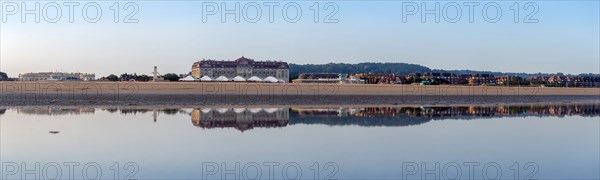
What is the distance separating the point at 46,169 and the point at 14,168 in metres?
0.55

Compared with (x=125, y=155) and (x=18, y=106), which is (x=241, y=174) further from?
(x=18, y=106)

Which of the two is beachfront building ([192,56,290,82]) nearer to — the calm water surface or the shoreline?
the shoreline

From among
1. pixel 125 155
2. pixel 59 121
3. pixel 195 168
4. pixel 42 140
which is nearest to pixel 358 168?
pixel 195 168

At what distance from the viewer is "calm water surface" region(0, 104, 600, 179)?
9.36 metres

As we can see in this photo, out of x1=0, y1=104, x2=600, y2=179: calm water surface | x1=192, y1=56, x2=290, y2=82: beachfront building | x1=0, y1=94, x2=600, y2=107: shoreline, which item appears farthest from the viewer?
x1=192, y1=56, x2=290, y2=82: beachfront building

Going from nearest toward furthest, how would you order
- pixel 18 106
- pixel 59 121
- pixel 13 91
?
1. pixel 59 121
2. pixel 18 106
3. pixel 13 91

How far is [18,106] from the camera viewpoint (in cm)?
2645

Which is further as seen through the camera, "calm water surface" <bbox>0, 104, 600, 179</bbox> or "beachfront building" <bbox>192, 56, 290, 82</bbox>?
"beachfront building" <bbox>192, 56, 290, 82</bbox>

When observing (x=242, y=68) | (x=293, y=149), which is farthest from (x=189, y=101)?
(x=242, y=68)

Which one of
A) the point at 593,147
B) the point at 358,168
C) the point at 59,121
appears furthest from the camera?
the point at 59,121

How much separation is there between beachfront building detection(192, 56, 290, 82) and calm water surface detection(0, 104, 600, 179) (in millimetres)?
100113

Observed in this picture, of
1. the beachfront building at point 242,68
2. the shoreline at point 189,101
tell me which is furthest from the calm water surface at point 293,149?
the beachfront building at point 242,68

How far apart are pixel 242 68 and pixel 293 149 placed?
364 feet

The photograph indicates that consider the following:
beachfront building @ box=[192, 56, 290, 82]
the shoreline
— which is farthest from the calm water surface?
beachfront building @ box=[192, 56, 290, 82]
